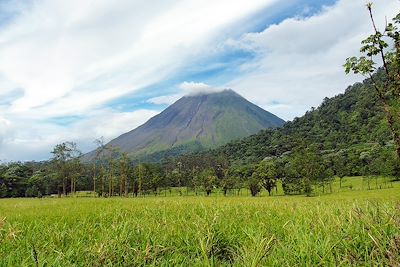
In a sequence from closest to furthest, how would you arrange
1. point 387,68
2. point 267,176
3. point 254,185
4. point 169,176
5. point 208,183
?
point 387,68, point 254,185, point 267,176, point 208,183, point 169,176

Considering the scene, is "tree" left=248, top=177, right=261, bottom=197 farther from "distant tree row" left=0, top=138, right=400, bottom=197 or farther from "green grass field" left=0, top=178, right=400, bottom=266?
"green grass field" left=0, top=178, right=400, bottom=266

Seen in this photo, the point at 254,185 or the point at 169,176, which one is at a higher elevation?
the point at 169,176

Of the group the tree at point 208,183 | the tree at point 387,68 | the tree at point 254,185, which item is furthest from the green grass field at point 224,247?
the tree at point 208,183

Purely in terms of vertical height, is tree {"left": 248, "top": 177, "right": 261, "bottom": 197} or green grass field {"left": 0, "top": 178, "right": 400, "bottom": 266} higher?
green grass field {"left": 0, "top": 178, "right": 400, "bottom": 266}

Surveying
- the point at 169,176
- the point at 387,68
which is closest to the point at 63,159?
the point at 169,176

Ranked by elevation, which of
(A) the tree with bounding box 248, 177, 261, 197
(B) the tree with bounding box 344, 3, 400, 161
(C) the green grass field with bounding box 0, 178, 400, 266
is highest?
(B) the tree with bounding box 344, 3, 400, 161

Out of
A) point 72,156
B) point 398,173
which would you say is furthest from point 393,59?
point 72,156

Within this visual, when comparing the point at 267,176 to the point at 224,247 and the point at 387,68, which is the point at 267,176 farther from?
the point at 224,247

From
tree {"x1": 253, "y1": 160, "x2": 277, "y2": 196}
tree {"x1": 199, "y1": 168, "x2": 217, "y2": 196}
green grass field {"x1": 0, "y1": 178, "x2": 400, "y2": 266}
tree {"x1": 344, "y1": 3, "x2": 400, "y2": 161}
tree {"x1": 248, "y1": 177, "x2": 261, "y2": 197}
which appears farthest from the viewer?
tree {"x1": 199, "y1": 168, "x2": 217, "y2": 196}

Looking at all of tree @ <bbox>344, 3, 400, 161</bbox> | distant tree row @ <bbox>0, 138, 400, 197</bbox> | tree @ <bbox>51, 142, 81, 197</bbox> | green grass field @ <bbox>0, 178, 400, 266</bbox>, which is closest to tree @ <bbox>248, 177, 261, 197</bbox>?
distant tree row @ <bbox>0, 138, 400, 197</bbox>

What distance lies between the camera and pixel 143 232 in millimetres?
4367

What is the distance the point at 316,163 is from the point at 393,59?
108 meters

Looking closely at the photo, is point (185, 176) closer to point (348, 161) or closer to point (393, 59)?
point (348, 161)

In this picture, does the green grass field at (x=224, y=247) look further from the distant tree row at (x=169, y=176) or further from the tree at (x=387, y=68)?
the distant tree row at (x=169, y=176)
